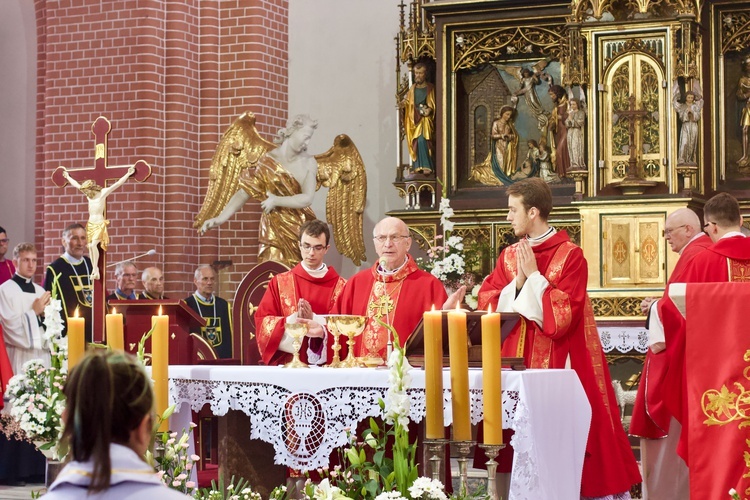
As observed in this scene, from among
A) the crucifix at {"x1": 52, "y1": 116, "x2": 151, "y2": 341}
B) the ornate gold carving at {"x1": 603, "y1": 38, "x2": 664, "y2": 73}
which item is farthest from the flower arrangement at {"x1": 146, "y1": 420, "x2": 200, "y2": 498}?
the ornate gold carving at {"x1": 603, "y1": 38, "x2": 664, "y2": 73}

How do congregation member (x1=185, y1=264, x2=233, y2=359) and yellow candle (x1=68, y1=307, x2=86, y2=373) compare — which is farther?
congregation member (x1=185, y1=264, x2=233, y2=359)

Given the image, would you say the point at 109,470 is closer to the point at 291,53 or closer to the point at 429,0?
the point at 429,0

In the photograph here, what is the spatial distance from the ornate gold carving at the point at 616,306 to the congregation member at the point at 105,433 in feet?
26.7

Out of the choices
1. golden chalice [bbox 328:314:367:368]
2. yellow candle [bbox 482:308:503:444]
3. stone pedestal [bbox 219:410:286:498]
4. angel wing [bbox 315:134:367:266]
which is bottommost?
stone pedestal [bbox 219:410:286:498]

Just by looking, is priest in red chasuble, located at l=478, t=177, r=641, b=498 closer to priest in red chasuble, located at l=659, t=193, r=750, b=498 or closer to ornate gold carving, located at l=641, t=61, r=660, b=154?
priest in red chasuble, located at l=659, t=193, r=750, b=498

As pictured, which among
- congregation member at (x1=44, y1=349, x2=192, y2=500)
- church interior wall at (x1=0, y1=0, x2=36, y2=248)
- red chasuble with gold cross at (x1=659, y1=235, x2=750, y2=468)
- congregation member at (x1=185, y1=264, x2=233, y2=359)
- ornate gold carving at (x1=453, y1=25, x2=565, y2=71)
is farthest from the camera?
church interior wall at (x1=0, y1=0, x2=36, y2=248)

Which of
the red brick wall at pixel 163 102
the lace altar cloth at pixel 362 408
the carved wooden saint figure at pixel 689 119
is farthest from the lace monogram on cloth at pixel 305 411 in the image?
the red brick wall at pixel 163 102

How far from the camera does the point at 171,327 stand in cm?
718

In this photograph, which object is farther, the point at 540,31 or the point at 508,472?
the point at 540,31

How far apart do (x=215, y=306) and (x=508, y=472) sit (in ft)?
16.9

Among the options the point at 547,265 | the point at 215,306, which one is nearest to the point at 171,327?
the point at 547,265

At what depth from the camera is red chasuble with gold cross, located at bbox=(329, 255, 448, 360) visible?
6195 mm

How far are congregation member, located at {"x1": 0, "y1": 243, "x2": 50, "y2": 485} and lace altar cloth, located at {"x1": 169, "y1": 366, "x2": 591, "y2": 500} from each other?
13.5ft

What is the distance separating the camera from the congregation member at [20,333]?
30.4 feet
